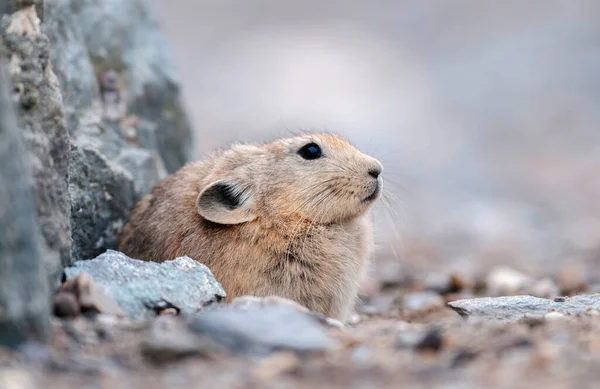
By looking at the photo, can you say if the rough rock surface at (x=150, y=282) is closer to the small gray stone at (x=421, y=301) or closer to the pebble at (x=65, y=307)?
the pebble at (x=65, y=307)

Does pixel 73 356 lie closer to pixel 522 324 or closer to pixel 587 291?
pixel 522 324

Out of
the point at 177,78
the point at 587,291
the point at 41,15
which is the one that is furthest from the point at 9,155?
the point at 587,291

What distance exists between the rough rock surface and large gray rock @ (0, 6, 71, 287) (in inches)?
9.9

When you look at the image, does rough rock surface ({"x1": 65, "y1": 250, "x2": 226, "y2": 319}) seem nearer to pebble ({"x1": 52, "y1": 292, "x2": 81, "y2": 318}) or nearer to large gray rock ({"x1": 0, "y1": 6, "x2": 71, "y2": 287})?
large gray rock ({"x1": 0, "y1": 6, "x2": 71, "y2": 287})

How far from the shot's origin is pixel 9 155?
13.4 feet

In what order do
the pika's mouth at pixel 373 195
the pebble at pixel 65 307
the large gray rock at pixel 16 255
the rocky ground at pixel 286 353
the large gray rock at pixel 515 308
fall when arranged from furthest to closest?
the pika's mouth at pixel 373 195 → the large gray rock at pixel 515 308 → the pebble at pixel 65 307 → the large gray rock at pixel 16 255 → the rocky ground at pixel 286 353

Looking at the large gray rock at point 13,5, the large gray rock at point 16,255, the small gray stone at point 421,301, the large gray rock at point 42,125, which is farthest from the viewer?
the small gray stone at point 421,301

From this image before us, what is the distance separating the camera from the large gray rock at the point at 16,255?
3943mm

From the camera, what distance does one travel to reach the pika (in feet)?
21.0

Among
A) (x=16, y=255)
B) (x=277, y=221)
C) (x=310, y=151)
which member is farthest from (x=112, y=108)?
(x=16, y=255)

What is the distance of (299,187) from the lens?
6836 millimetres

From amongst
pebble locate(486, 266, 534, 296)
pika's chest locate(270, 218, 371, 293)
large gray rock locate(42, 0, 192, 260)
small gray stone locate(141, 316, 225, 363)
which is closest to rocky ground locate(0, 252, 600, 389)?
small gray stone locate(141, 316, 225, 363)

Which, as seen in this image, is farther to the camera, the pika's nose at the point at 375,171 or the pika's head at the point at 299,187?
the pika's nose at the point at 375,171

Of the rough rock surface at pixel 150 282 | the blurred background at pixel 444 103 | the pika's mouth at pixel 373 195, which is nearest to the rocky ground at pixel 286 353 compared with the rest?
the rough rock surface at pixel 150 282
